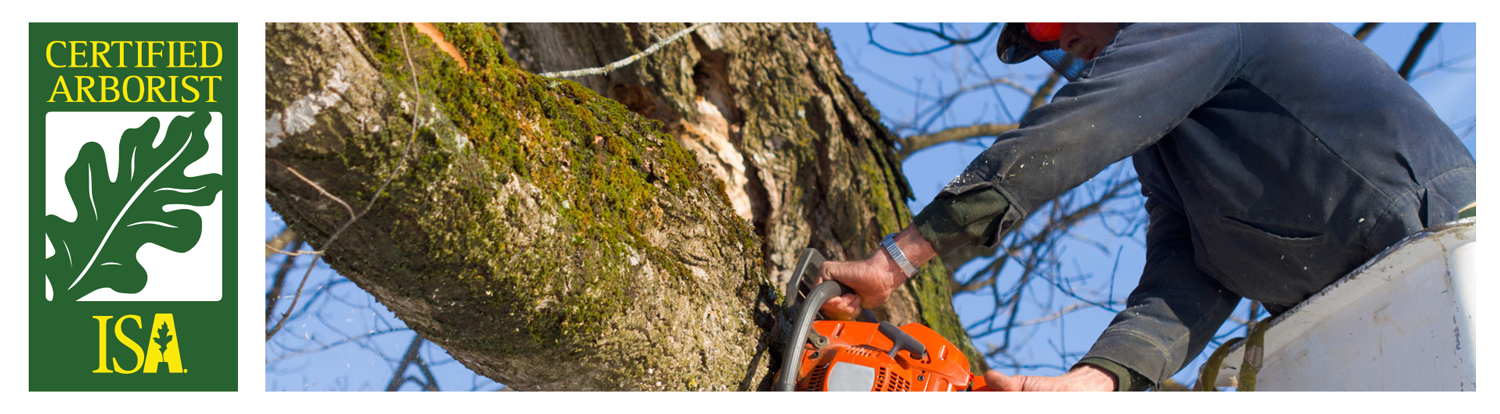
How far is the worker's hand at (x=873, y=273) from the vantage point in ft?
5.92

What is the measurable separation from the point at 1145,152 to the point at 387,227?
5.88ft

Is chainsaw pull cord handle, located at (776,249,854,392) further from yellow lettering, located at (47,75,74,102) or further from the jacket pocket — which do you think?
yellow lettering, located at (47,75,74,102)

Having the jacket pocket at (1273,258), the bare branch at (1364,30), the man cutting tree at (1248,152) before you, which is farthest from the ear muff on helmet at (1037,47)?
the bare branch at (1364,30)

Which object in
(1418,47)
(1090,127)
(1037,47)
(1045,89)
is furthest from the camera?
(1045,89)

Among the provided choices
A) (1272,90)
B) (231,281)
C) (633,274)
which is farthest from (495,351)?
(1272,90)

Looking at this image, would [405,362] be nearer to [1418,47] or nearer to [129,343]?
[129,343]

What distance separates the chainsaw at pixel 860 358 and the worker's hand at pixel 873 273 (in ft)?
0.11

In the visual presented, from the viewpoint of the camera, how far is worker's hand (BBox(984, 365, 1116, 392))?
180cm

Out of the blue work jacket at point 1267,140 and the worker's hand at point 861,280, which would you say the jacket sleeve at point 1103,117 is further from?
the worker's hand at point 861,280

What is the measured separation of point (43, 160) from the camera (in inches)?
56.2

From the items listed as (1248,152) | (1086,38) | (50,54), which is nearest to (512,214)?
(50,54)

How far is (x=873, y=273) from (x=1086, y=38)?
0.90 m

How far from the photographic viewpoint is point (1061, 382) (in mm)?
1912

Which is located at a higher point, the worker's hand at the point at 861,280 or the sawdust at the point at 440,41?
the sawdust at the point at 440,41
